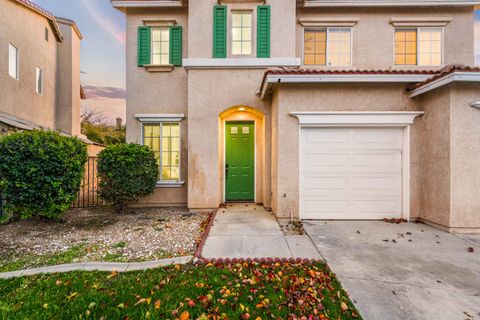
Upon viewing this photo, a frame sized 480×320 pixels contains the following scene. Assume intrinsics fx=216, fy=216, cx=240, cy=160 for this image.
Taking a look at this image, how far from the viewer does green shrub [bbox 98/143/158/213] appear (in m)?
6.28

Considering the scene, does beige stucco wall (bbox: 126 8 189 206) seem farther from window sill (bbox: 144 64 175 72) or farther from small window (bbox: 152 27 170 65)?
small window (bbox: 152 27 170 65)

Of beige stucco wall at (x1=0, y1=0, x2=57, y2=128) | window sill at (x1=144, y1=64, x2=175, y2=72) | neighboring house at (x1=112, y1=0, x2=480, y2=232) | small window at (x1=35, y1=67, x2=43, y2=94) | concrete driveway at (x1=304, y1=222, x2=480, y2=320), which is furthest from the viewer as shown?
small window at (x1=35, y1=67, x2=43, y2=94)

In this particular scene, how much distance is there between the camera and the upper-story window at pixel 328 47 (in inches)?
307

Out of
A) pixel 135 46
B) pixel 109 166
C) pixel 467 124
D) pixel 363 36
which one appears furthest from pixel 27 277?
pixel 363 36

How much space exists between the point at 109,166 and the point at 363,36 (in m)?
9.52

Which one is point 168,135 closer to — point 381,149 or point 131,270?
point 131,270

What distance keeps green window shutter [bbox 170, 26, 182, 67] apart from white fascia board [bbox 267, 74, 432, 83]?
12.7ft

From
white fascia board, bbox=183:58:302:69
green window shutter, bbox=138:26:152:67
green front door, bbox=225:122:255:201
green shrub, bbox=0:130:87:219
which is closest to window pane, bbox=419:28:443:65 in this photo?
white fascia board, bbox=183:58:302:69

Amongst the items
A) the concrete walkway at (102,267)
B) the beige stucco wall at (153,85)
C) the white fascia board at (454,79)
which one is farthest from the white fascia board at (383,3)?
the concrete walkway at (102,267)

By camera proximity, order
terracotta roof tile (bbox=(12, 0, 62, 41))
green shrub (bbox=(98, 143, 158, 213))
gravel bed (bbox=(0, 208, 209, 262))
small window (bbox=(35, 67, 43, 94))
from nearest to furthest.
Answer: gravel bed (bbox=(0, 208, 209, 262)) → green shrub (bbox=(98, 143, 158, 213)) → terracotta roof tile (bbox=(12, 0, 62, 41)) → small window (bbox=(35, 67, 43, 94))

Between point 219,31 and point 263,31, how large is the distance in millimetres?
1404

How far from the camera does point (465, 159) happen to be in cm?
500

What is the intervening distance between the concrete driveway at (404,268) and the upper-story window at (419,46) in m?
5.98

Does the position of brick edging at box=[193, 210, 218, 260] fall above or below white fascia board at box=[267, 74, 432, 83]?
below
